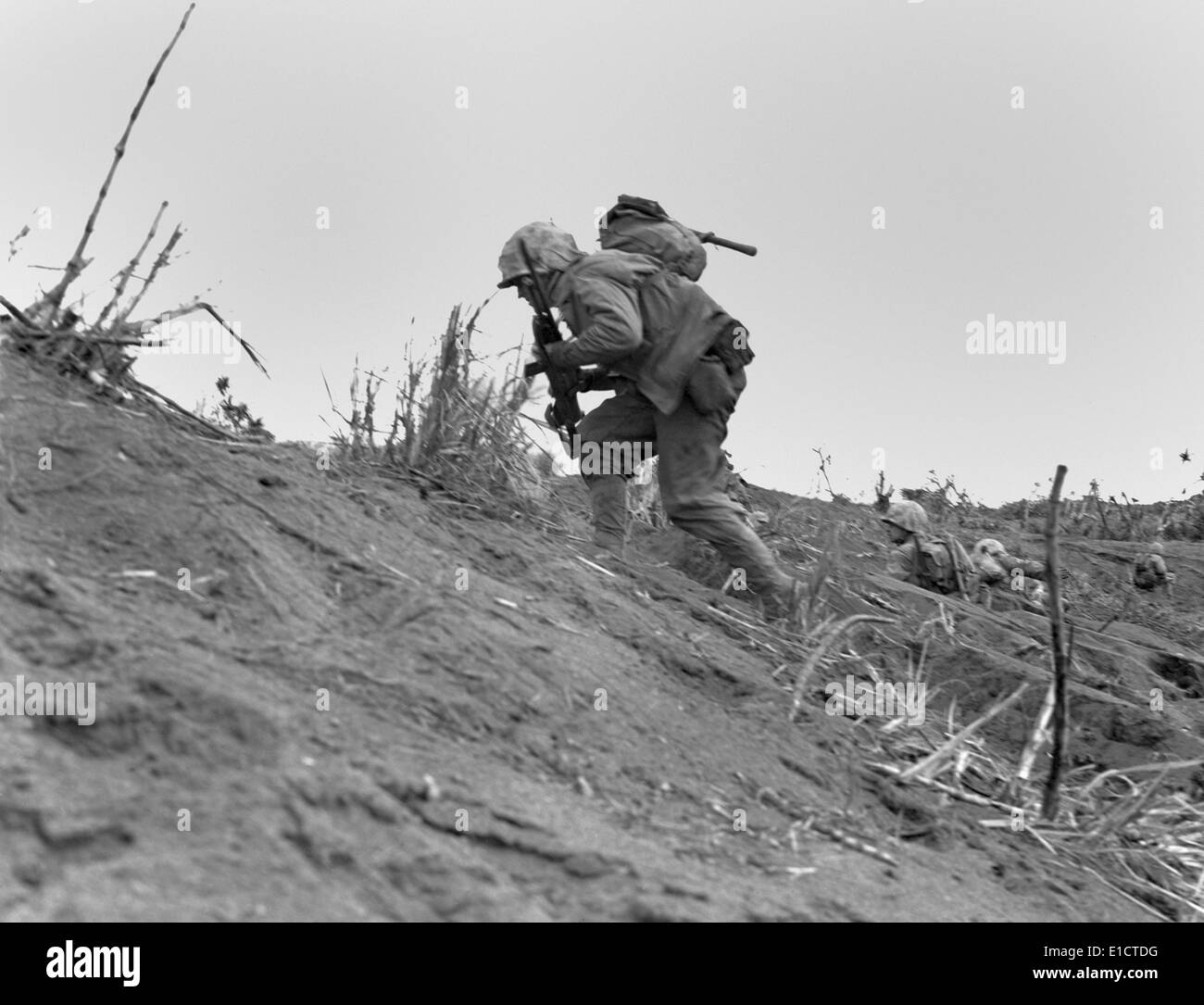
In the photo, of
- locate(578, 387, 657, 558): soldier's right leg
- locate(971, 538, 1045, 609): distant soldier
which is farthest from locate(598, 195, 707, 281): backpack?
locate(971, 538, 1045, 609): distant soldier

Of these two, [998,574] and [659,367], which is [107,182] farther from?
[998,574]

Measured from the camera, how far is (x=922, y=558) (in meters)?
8.26

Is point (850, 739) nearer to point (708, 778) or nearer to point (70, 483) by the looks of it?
point (708, 778)

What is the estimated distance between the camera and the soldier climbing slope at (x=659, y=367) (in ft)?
17.6

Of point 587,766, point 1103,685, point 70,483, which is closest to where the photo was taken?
point 587,766

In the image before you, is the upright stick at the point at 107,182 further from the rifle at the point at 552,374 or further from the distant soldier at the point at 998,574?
the distant soldier at the point at 998,574

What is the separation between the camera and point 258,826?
2.16 m
